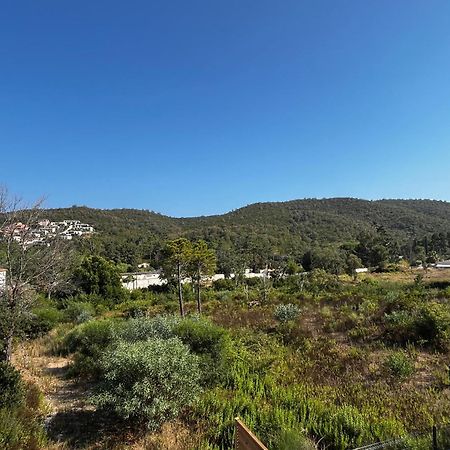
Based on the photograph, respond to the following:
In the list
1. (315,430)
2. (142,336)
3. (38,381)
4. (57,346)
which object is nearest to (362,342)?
(315,430)

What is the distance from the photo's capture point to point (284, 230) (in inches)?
3696

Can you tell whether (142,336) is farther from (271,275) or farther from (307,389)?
(271,275)

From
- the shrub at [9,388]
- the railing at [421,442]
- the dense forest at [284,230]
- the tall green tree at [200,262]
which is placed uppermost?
the dense forest at [284,230]

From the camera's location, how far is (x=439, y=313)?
31.1ft

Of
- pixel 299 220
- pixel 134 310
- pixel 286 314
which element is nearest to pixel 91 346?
pixel 286 314

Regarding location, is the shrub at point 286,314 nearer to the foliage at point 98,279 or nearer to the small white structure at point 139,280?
the foliage at point 98,279

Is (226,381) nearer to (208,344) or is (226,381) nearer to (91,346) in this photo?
(208,344)

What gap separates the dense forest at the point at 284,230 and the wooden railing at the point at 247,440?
131 feet

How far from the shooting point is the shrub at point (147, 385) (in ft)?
16.1

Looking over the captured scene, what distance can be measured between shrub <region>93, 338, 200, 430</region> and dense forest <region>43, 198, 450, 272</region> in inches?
A: 1504

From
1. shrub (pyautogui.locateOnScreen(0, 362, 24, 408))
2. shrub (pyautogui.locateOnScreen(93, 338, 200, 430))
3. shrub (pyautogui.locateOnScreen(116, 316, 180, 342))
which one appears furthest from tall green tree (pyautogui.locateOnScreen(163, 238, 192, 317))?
shrub (pyautogui.locateOnScreen(93, 338, 200, 430))

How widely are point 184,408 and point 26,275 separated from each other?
22.2 ft

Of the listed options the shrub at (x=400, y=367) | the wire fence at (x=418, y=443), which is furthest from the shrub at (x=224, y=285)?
the wire fence at (x=418, y=443)

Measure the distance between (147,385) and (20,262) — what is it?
643 centimetres
